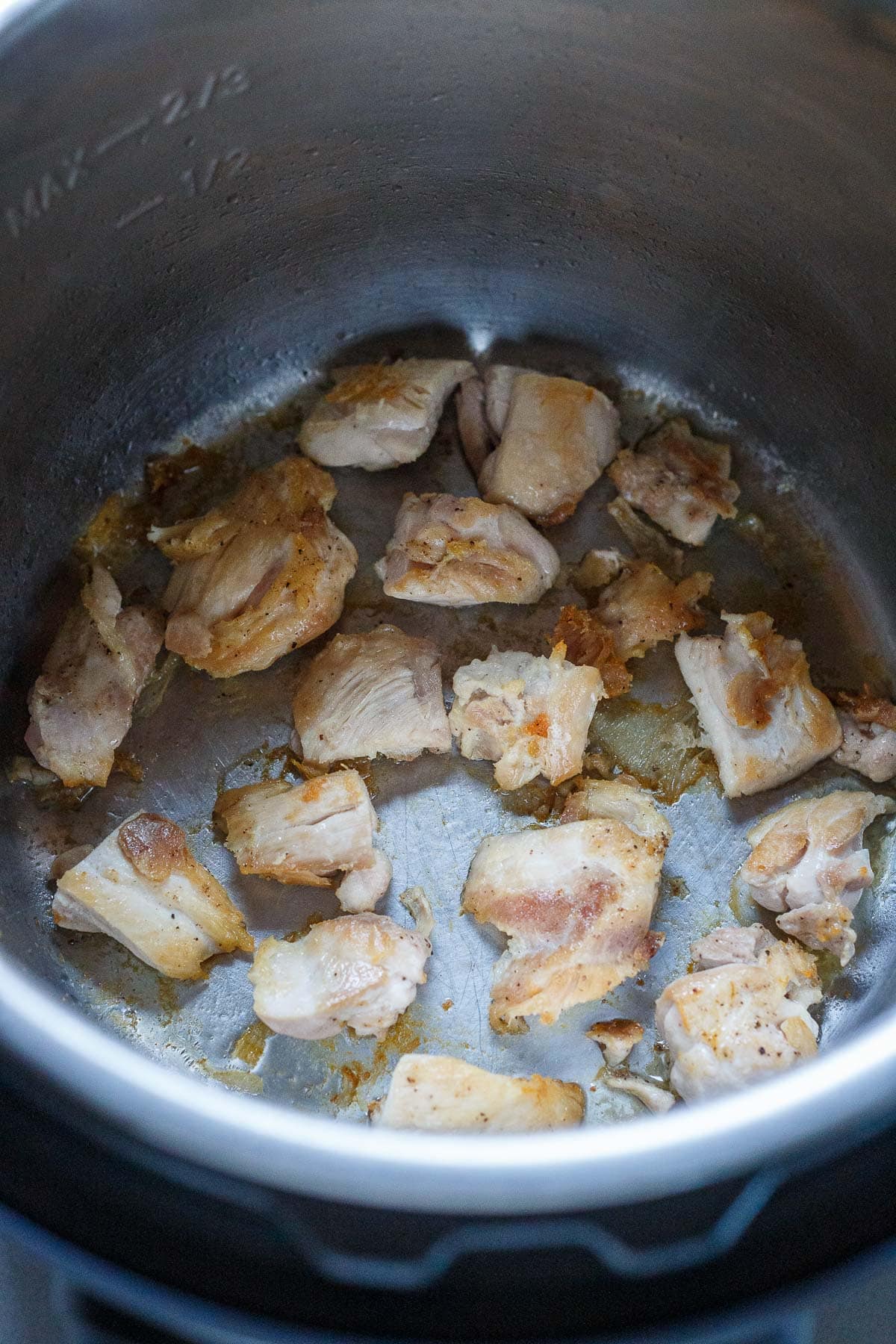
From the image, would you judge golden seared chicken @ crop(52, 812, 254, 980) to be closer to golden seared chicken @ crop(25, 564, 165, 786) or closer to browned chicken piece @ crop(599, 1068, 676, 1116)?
golden seared chicken @ crop(25, 564, 165, 786)

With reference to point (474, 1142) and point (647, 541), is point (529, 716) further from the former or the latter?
point (474, 1142)

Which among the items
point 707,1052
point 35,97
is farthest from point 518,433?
point 707,1052

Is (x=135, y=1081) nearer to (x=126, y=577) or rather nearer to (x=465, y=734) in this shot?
(x=465, y=734)

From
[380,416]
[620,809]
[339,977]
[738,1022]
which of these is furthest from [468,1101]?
[380,416]

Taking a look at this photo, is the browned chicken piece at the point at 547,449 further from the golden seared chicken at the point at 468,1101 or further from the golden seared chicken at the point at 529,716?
the golden seared chicken at the point at 468,1101

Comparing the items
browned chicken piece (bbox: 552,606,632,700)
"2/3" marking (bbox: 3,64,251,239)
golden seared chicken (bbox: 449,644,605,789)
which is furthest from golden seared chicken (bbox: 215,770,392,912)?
"2/3" marking (bbox: 3,64,251,239)

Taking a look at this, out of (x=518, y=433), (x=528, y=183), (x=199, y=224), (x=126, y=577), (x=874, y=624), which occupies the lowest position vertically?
(x=874, y=624)
